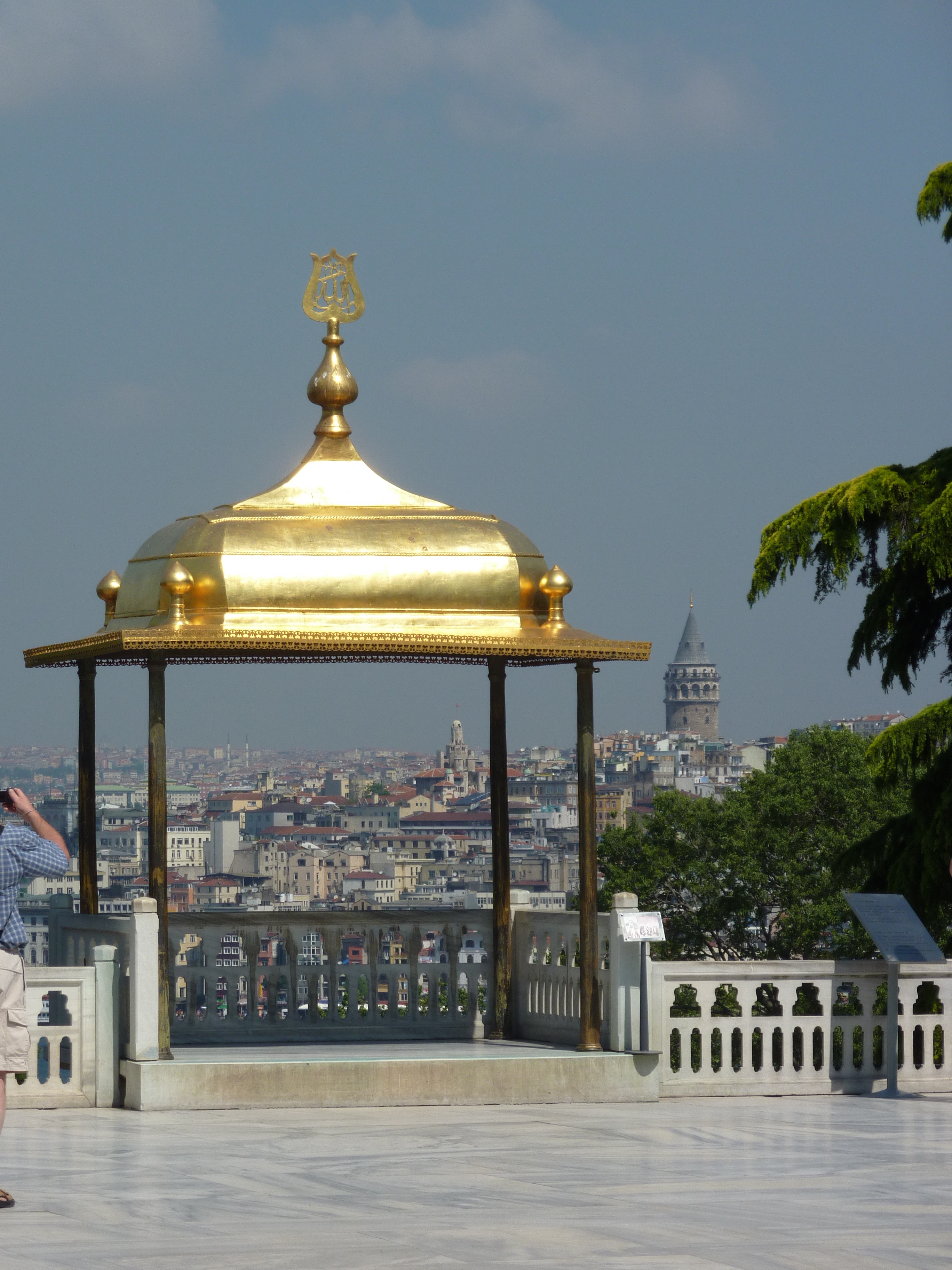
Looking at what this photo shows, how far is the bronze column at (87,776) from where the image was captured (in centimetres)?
1268

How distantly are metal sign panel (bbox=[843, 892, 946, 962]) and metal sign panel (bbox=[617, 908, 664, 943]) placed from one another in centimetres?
113

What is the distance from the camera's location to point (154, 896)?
11117 mm

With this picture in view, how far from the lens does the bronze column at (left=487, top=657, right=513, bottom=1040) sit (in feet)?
43.2

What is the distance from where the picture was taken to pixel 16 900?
26.5 feet

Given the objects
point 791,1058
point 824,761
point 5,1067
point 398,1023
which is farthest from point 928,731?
point 824,761

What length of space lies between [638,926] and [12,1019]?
4354 millimetres

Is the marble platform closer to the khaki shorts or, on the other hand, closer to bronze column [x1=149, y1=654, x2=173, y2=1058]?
bronze column [x1=149, y1=654, x2=173, y2=1058]

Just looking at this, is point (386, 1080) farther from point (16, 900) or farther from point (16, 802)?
point (16, 802)

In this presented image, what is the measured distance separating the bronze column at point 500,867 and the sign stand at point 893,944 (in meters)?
2.32

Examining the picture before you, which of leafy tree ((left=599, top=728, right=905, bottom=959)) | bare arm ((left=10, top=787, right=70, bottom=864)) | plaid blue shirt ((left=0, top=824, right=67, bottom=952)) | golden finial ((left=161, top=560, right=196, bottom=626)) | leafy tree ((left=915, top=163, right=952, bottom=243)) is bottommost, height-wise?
leafy tree ((left=599, top=728, right=905, bottom=959))

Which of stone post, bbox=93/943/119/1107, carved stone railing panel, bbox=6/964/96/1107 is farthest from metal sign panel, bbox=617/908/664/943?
carved stone railing panel, bbox=6/964/96/1107

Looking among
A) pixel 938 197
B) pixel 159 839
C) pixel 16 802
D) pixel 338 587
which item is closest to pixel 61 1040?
pixel 159 839

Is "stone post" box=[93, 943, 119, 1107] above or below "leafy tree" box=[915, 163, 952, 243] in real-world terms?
below

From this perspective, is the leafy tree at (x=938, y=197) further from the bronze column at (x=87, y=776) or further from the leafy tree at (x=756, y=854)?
the leafy tree at (x=756, y=854)
